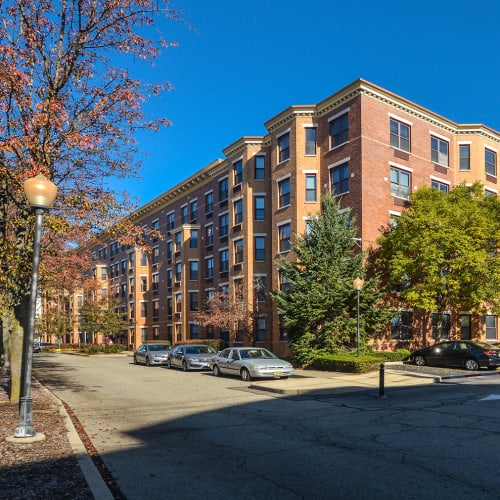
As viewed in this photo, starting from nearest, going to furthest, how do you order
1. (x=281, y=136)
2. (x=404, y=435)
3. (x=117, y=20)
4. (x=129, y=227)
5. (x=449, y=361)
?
(x=404, y=435) < (x=117, y=20) < (x=129, y=227) < (x=449, y=361) < (x=281, y=136)

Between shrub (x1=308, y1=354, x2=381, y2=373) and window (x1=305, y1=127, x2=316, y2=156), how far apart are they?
46.1 ft

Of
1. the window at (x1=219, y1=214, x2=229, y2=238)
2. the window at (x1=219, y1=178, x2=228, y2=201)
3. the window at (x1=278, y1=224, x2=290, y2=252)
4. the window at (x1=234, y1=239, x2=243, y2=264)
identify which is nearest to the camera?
the window at (x1=278, y1=224, x2=290, y2=252)

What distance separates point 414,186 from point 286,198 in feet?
26.9

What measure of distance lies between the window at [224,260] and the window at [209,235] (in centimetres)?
234

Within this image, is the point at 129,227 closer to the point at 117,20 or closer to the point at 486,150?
the point at 117,20

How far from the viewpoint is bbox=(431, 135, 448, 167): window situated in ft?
109

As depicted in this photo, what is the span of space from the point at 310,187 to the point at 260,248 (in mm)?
6614

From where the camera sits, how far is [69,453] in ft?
26.1

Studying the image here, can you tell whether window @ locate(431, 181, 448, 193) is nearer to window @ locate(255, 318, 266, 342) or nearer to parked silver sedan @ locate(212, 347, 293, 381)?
Answer: window @ locate(255, 318, 266, 342)

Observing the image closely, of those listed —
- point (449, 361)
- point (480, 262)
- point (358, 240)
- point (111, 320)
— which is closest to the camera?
point (449, 361)

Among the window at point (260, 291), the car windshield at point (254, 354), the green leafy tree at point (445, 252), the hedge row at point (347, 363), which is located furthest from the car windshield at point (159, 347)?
the green leafy tree at point (445, 252)

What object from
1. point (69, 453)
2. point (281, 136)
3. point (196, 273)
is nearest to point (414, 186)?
point (281, 136)

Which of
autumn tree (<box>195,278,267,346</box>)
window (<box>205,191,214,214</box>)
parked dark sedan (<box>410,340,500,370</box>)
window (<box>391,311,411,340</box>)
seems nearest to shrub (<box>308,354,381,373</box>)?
parked dark sedan (<box>410,340,500,370</box>)

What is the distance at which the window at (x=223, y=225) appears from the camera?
4150 cm
